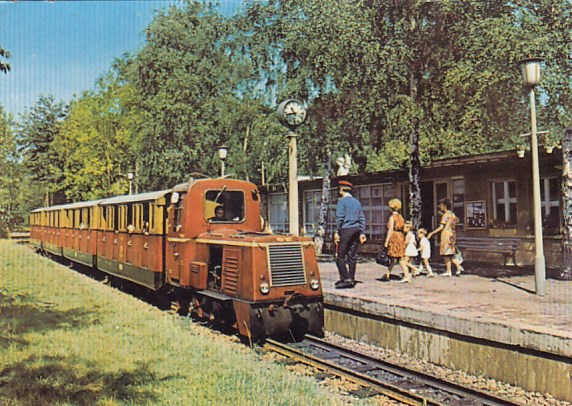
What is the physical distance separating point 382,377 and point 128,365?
3.08 meters

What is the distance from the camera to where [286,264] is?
8664 mm

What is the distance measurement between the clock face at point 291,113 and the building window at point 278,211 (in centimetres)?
1642

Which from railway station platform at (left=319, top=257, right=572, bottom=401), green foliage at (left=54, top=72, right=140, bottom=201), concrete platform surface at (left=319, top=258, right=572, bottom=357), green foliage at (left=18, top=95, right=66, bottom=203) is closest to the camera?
railway station platform at (left=319, top=257, right=572, bottom=401)

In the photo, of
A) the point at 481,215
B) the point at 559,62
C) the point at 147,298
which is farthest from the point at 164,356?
the point at 481,215

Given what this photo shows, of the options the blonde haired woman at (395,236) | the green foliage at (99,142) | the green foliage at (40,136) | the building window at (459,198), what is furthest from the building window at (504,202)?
the green foliage at (40,136)

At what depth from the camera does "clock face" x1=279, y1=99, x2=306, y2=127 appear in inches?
469

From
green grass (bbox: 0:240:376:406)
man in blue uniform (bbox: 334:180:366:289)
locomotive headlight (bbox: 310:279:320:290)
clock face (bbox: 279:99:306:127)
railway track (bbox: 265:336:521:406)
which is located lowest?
railway track (bbox: 265:336:521:406)

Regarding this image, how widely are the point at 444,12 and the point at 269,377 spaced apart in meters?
9.48

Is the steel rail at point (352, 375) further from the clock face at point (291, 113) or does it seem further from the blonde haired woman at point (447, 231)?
the blonde haired woman at point (447, 231)

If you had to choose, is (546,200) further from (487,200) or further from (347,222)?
(347,222)

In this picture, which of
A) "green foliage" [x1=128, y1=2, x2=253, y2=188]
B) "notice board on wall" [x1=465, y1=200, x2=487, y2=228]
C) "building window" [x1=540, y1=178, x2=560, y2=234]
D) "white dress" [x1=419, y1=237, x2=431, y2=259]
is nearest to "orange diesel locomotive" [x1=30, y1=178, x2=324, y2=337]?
"white dress" [x1=419, y1=237, x2=431, y2=259]

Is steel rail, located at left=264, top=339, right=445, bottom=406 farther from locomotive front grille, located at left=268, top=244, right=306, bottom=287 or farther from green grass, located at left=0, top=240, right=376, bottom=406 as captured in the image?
locomotive front grille, located at left=268, top=244, right=306, bottom=287

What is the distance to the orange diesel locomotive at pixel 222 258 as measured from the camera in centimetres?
845

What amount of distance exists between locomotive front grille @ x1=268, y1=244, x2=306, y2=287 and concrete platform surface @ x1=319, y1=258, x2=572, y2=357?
1.25 metres
